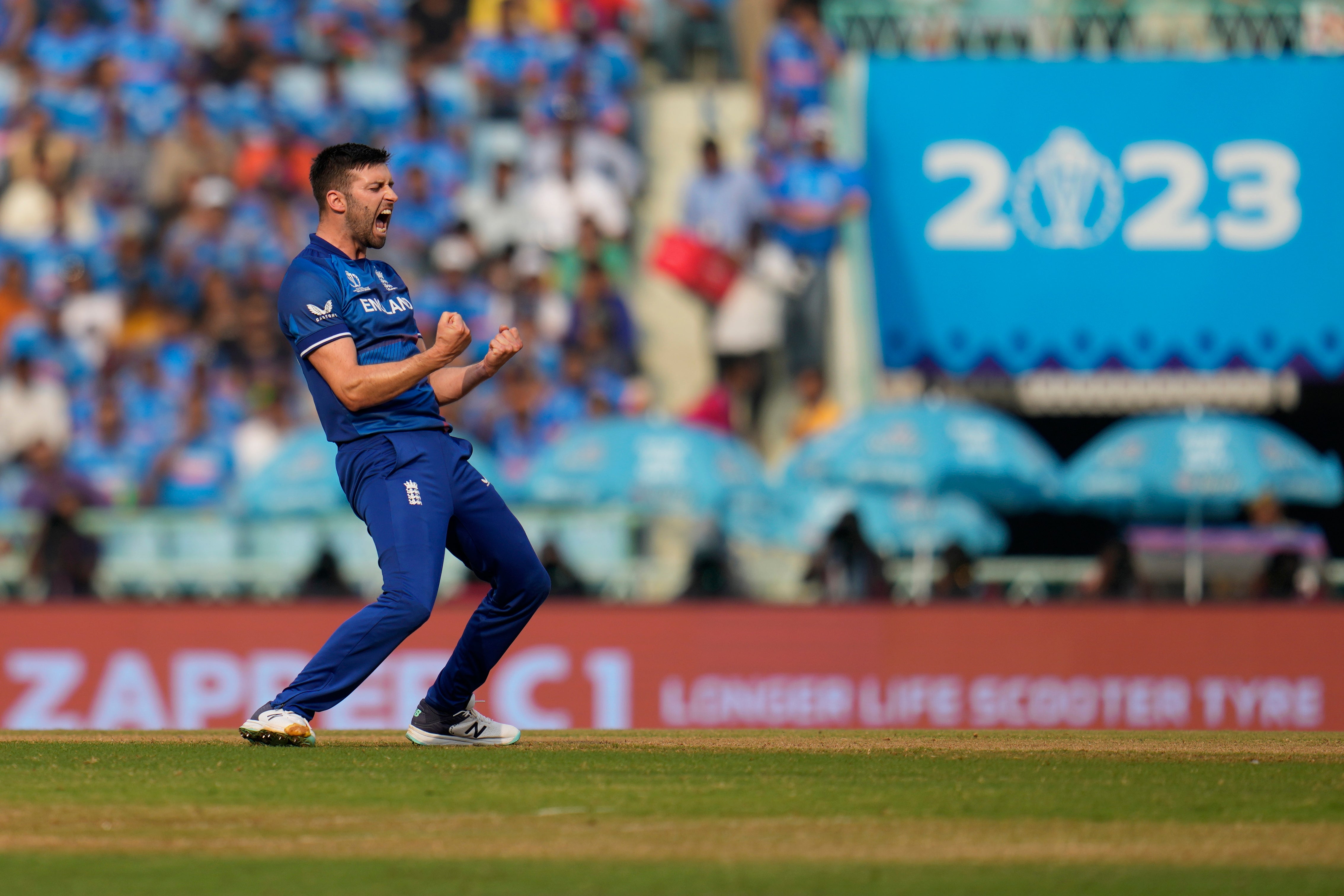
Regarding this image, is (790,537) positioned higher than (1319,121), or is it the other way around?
(1319,121)

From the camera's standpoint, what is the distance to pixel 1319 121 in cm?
1972

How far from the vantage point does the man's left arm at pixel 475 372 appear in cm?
745

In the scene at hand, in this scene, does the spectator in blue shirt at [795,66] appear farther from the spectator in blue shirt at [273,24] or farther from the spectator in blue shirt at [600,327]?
the spectator in blue shirt at [273,24]

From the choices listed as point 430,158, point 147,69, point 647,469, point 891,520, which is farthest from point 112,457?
point 891,520

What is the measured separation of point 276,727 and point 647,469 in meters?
8.53

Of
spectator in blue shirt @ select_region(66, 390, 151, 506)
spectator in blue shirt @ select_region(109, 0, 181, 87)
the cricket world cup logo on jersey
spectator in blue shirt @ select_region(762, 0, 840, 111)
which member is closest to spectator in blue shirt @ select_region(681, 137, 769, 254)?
spectator in blue shirt @ select_region(762, 0, 840, 111)

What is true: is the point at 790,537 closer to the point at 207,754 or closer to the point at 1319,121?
the point at 1319,121

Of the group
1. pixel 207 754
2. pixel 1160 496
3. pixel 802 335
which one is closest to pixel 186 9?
pixel 802 335

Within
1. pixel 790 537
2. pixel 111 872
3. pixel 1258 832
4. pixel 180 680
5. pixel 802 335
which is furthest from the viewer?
pixel 802 335

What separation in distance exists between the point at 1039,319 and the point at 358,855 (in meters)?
14.7

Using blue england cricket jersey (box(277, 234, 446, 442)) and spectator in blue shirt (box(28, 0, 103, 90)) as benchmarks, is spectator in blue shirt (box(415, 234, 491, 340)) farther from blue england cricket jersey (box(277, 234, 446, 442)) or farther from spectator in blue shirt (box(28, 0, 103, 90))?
blue england cricket jersey (box(277, 234, 446, 442))

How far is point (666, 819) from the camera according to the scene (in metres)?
6.18

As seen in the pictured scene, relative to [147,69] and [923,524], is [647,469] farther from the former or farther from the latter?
[147,69]

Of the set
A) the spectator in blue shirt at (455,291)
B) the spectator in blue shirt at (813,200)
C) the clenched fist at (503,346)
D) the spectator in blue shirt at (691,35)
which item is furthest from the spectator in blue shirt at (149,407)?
the clenched fist at (503,346)
